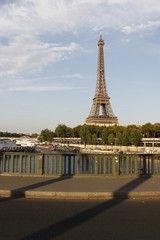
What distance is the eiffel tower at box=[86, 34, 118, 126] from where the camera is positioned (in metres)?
144

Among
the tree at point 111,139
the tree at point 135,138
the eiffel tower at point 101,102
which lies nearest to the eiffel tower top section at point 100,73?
the eiffel tower at point 101,102

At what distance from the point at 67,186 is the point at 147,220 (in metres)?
4.61

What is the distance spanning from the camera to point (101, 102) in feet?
472

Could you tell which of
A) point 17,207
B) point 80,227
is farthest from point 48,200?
point 80,227

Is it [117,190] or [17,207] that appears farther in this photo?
[117,190]

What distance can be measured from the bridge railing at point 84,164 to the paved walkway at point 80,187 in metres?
0.58

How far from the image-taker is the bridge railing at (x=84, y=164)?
14852 mm

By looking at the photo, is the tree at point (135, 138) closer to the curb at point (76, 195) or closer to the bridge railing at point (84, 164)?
the bridge railing at point (84, 164)

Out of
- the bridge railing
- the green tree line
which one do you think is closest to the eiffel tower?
the green tree line

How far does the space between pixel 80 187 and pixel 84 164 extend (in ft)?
11.1

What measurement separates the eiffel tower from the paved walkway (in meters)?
129

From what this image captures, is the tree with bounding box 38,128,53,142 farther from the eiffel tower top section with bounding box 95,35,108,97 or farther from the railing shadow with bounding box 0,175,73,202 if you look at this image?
the railing shadow with bounding box 0,175,73,202

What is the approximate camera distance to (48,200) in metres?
10.3

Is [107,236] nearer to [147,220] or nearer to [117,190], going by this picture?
[147,220]
